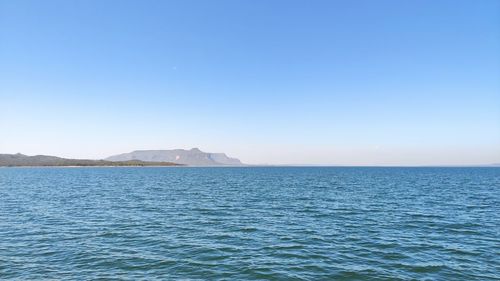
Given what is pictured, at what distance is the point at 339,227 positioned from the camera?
30.6 meters

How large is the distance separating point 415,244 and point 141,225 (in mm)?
26618

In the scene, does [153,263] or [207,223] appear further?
[207,223]

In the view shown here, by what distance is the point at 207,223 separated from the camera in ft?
107

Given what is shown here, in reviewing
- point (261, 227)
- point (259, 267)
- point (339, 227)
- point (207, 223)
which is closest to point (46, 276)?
point (259, 267)

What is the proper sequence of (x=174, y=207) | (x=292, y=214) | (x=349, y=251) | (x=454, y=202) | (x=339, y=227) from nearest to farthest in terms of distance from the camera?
1. (x=349, y=251)
2. (x=339, y=227)
3. (x=292, y=214)
4. (x=174, y=207)
5. (x=454, y=202)

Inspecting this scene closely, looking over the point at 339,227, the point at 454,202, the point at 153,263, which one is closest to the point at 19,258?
the point at 153,263

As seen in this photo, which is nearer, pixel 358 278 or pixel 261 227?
pixel 358 278

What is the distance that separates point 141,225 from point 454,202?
5012 cm

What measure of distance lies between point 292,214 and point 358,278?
2027cm

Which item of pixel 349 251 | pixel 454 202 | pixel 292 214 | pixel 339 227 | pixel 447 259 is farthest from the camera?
pixel 454 202

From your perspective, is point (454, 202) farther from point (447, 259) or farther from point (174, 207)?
point (174, 207)

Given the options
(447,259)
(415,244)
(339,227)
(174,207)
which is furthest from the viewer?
(174,207)

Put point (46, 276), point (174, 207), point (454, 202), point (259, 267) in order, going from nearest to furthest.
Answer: point (46, 276) → point (259, 267) → point (174, 207) → point (454, 202)

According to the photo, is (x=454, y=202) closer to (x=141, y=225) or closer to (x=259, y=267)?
(x=259, y=267)
